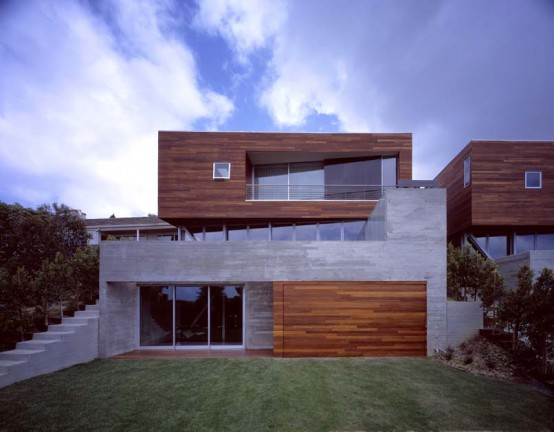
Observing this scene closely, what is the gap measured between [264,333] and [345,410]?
5.32 m

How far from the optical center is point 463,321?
30.9 ft

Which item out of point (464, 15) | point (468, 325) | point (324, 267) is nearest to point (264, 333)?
point (324, 267)

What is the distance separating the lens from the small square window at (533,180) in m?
13.5

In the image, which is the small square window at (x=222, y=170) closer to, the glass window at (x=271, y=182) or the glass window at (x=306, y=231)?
the glass window at (x=271, y=182)

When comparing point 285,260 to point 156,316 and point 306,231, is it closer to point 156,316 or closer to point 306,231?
point 306,231

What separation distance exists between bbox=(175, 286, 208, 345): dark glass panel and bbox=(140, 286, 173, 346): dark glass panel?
0.28 metres

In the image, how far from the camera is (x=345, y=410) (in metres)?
5.52

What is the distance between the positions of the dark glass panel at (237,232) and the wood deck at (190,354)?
5142mm

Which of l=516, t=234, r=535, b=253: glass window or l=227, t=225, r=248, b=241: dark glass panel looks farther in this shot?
l=516, t=234, r=535, b=253: glass window

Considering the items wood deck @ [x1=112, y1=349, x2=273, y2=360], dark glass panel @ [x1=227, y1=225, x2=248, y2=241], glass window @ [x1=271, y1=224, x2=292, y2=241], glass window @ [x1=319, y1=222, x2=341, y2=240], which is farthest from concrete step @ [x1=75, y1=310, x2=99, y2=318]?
glass window @ [x1=319, y1=222, x2=341, y2=240]

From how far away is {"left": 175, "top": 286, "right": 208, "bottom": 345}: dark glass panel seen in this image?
34.3 feet

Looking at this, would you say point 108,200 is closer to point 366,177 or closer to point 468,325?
point 366,177

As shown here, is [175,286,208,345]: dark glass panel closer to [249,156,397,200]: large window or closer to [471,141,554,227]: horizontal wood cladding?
[249,156,397,200]: large window

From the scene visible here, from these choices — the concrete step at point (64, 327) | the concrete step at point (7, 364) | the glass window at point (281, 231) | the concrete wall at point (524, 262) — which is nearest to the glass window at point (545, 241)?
the concrete wall at point (524, 262)
